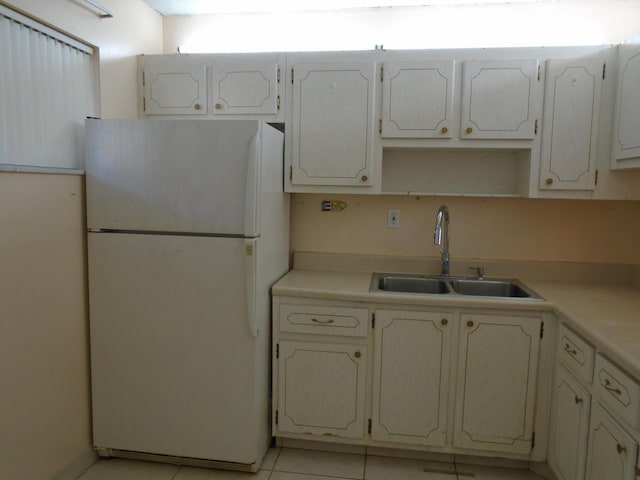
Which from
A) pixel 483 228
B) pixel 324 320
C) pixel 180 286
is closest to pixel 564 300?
pixel 483 228

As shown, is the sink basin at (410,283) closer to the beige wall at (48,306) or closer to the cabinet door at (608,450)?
the cabinet door at (608,450)

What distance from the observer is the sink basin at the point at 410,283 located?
261 cm

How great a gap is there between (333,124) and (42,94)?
135 centimetres

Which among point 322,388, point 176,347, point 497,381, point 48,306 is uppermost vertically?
point 48,306

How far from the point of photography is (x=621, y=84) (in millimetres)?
2178

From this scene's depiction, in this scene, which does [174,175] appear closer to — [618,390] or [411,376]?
[411,376]

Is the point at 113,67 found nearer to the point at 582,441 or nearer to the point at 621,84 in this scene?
the point at 621,84

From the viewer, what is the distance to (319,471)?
2.24 meters

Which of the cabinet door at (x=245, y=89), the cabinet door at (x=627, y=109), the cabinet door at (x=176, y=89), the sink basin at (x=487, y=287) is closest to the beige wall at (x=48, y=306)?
the cabinet door at (x=176, y=89)

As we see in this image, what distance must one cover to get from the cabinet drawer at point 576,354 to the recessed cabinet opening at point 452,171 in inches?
34.8

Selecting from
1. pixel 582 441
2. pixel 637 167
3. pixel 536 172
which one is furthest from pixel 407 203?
pixel 582 441

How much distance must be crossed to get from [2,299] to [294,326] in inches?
48.3

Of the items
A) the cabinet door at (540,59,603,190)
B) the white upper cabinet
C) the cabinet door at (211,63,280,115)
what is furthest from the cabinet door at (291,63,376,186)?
the cabinet door at (540,59,603,190)

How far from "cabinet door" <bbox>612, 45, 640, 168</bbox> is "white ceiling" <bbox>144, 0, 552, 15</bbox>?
0.55 m
